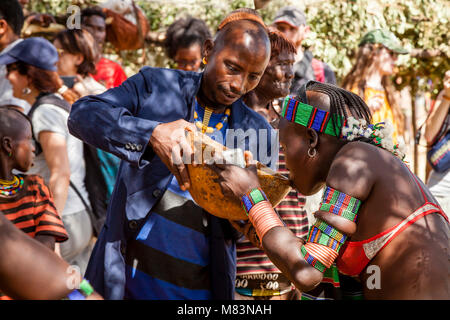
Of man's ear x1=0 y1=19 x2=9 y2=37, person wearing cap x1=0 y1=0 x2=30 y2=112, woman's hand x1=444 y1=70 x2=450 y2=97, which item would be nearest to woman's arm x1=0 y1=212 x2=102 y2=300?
person wearing cap x1=0 y1=0 x2=30 y2=112

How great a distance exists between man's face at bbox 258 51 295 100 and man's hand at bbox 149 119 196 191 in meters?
1.56

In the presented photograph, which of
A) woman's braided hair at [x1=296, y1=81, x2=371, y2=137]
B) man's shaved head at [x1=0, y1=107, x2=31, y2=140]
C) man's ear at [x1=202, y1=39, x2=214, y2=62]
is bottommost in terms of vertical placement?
man's shaved head at [x1=0, y1=107, x2=31, y2=140]

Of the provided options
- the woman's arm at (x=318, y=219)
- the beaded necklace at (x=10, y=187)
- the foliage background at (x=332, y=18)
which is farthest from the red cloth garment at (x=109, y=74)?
the woman's arm at (x=318, y=219)

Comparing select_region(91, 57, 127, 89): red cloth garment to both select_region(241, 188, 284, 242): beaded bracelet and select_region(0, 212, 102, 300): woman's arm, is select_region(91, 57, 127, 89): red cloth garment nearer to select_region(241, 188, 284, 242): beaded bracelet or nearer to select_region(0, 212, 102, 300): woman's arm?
select_region(241, 188, 284, 242): beaded bracelet

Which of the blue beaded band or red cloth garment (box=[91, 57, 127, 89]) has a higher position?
the blue beaded band

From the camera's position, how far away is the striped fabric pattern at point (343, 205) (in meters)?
1.97

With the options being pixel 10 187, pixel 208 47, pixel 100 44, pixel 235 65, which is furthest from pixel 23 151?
pixel 100 44

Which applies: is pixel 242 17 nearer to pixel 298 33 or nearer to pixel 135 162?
pixel 135 162

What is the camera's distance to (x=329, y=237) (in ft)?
6.42

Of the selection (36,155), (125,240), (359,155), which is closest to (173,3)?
(36,155)

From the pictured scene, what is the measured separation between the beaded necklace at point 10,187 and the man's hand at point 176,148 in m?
1.12

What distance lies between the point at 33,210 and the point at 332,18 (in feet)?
20.3

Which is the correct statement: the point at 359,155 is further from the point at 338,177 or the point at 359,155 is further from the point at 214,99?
the point at 214,99

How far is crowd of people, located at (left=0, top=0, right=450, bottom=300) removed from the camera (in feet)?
6.45
